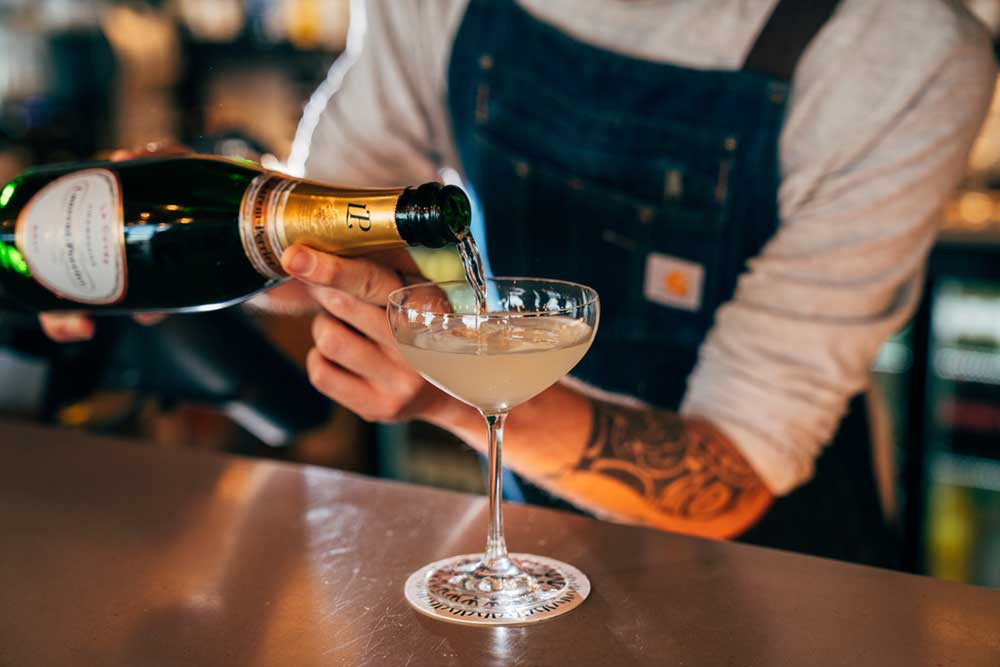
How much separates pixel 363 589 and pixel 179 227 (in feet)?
1.42

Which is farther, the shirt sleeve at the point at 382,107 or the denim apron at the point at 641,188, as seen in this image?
the shirt sleeve at the point at 382,107

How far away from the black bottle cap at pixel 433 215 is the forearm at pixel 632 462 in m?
0.32

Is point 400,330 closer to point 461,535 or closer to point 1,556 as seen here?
point 461,535

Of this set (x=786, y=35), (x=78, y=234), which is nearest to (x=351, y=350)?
(x=78, y=234)

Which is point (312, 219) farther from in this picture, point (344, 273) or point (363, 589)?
point (363, 589)

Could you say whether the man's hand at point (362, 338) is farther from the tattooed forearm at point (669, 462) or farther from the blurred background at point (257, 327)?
the blurred background at point (257, 327)

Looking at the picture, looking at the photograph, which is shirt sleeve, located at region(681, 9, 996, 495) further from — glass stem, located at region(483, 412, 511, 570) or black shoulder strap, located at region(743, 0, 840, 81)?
glass stem, located at region(483, 412, 511, 570)

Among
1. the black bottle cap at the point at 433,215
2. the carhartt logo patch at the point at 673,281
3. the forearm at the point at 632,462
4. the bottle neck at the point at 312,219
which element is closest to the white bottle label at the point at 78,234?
the bottle neck at the point at 312,219

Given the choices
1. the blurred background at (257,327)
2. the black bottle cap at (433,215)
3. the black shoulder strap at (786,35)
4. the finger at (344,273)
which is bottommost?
the blurred background at (257,327)

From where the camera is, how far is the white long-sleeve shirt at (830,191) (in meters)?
1.13

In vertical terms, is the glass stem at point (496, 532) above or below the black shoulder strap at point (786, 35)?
below

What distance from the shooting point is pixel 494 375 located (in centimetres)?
68

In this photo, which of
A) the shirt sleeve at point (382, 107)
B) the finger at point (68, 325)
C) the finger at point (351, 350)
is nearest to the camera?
the finger at point (351, 350)

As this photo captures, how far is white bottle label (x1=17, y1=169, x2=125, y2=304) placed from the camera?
33.6 inches
